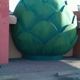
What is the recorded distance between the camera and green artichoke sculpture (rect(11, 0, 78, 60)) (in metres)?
9.91

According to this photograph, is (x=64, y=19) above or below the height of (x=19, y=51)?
above

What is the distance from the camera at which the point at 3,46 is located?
8.89 meters

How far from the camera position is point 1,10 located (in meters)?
8.80

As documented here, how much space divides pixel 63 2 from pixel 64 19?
1068mm

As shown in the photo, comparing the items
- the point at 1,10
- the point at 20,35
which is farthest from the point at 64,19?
the point at 1,10

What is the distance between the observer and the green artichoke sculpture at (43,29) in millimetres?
9906

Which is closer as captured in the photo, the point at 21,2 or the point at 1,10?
the point at 1,10

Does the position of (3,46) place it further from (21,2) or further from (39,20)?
(21,2)

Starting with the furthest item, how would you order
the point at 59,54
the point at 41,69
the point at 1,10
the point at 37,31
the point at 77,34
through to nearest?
the point at 77,34, the point at 59,54, the point at 37,31, the point at 1,10, the point at 41,69

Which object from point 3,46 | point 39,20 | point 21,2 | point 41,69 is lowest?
point 41,69

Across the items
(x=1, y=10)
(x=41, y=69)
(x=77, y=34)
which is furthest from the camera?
(x=77, y=34)

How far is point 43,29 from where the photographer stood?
9812 mm

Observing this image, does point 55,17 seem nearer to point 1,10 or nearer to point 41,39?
point 41,39

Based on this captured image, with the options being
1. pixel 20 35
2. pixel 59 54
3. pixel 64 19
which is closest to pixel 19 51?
pixel 20 35
